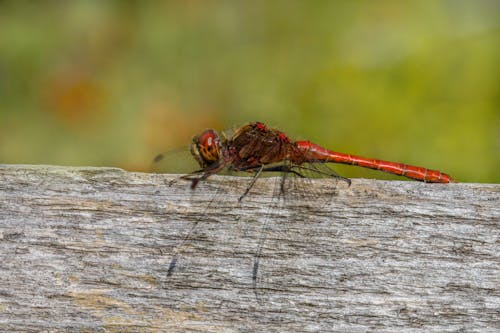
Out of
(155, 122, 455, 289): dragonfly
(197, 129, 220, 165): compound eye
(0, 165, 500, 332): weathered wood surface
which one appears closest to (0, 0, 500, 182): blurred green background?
(155, 122, 455, 289): dragonfly

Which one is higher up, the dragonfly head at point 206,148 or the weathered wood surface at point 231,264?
the dragonfly head at point 206,148

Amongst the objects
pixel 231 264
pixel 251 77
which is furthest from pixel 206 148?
pixel 251 77

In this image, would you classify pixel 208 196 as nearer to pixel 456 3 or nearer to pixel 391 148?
pixel 391 148

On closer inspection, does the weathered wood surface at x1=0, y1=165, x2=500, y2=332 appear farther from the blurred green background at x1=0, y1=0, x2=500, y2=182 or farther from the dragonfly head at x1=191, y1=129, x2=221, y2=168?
the blurred green background at x1=0, y1=0, x2=500, y2=182

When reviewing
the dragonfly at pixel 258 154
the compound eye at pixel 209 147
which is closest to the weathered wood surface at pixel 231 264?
the dragonfly at pixel 258 154

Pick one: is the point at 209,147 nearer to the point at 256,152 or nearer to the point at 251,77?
the point at 256,152

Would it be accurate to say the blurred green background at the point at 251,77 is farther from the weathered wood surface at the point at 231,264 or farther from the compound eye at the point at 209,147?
the weathered wood surface at the point at 231,264
